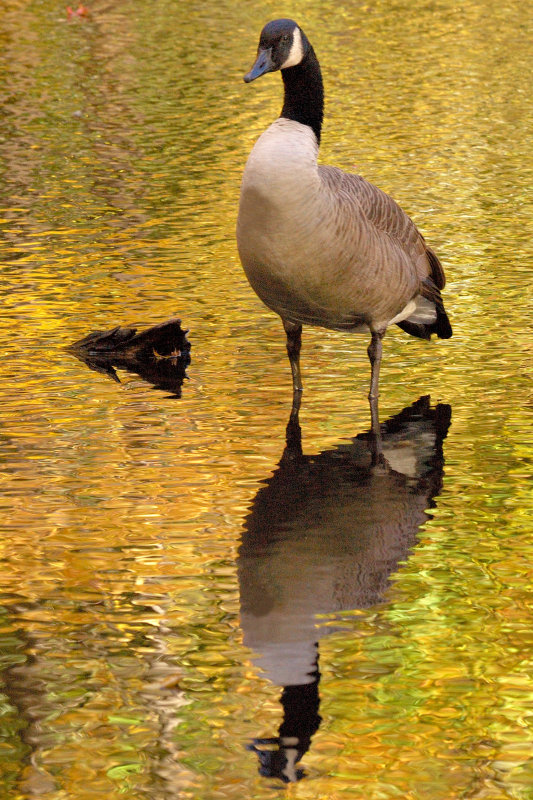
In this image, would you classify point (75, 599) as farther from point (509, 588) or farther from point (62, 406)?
point (62, 406)

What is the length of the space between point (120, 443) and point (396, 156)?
30.8 ft

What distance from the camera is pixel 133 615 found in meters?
5.64

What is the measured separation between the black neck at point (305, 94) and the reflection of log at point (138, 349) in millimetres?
1867

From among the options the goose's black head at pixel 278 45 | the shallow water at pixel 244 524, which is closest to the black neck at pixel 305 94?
the goose's black head at pixel 278 45

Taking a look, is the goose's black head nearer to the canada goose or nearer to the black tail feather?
the canada goose

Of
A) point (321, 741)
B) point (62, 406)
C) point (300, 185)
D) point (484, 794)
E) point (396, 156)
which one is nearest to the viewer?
point (484, 794)

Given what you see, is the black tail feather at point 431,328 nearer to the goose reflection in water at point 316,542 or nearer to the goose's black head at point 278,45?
the goose reflection in water at point 316,542

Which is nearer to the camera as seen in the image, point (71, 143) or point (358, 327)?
point (358, 327)

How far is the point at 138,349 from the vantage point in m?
9.45

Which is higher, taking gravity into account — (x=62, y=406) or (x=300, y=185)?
(x=300, y=185)

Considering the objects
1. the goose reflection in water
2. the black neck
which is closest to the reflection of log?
the goose reflection in water

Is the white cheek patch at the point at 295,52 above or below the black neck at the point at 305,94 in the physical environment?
above

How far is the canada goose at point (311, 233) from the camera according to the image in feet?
23.9

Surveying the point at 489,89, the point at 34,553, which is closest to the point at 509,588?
the point at 34,553
